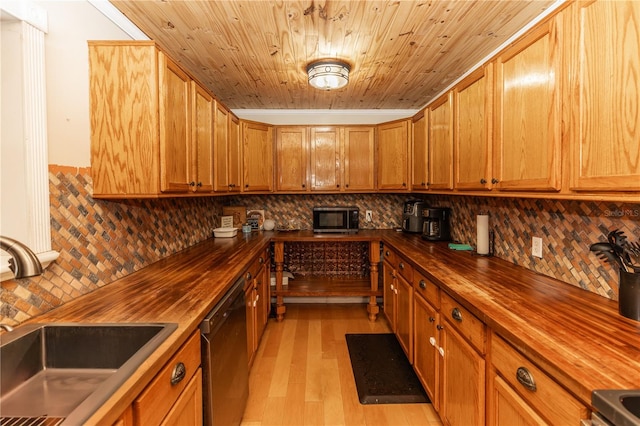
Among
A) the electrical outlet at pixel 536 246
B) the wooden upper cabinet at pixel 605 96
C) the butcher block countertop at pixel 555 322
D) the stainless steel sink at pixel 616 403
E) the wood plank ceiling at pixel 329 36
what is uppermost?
the wood plank ceiling at pixel 329 36

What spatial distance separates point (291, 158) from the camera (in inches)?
152

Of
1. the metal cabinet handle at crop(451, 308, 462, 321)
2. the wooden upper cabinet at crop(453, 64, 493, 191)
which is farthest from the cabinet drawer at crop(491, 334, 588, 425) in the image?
the wooden upper cabinet at crop(453, 64, 493, 191)

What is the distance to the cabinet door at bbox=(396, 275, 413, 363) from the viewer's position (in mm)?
2436

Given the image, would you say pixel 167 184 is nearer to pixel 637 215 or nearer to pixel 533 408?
pixel 533 408

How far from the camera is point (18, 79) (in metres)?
1.32

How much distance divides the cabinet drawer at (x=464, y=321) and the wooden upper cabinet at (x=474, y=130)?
743 millimetres

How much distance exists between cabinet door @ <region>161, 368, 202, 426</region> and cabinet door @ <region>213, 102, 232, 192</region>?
1.69 m

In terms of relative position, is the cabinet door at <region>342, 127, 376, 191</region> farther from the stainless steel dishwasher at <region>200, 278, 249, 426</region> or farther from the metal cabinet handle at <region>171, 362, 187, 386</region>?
the metal cabinet handle at <region>171, 362, 187, 386</region>

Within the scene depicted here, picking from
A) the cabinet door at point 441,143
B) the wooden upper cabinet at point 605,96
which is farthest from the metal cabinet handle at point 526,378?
the cabinet door at point 441,143

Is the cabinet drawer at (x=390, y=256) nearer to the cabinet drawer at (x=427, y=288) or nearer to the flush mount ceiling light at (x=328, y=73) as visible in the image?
the cabinet drawer at (x=427, y=288)

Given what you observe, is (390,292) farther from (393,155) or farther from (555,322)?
(555,322)

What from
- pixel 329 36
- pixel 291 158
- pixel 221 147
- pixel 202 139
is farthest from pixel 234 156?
pixel 329 36

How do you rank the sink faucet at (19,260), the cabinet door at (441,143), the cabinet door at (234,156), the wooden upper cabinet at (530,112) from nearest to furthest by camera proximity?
the sink faucet at (19,260)
the wooden upper cabinet at (530,112)
the cabinet door at (441,143)
the cabinet door at (234,156)

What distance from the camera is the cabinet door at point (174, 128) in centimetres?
173
